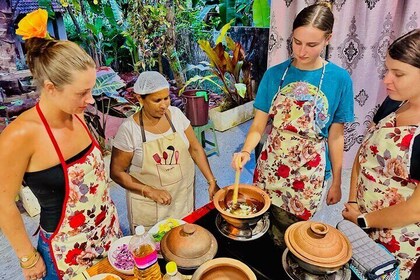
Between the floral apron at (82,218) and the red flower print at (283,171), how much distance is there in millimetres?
955

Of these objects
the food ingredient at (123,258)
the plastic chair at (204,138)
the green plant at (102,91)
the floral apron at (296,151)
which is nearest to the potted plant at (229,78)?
the plastic chair at (204,138)

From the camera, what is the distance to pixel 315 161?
1.74m

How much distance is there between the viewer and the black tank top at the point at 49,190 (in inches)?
48.7

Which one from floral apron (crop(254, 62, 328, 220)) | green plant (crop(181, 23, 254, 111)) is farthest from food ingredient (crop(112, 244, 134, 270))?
green plant (crop(181, 23, 254, 111))

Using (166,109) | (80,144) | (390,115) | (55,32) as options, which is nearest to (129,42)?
(55,32)

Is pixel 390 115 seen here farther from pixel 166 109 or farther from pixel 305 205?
pixel 166 109

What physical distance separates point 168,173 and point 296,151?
739mm

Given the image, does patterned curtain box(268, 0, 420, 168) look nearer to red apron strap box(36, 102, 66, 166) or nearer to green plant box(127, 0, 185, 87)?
green plant box(127, 0, 185, 87)

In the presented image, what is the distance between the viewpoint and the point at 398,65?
1271 mm

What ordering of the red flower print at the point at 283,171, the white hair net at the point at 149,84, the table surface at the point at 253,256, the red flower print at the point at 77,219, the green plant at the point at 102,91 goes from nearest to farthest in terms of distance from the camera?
the table surface at the point at 253,256 < the red flower print at the point at 77,219 < the white hair net at the point at 149,84 < the red flower print at the point at 283,171 < the green plant at the point at 102,91

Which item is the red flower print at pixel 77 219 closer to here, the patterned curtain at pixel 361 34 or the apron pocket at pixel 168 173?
the apron pocket at pixel 168 173

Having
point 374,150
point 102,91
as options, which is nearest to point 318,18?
point 374,150

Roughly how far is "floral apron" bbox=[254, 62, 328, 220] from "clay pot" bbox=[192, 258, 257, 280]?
874 mm

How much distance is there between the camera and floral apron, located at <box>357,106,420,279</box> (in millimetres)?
1271
